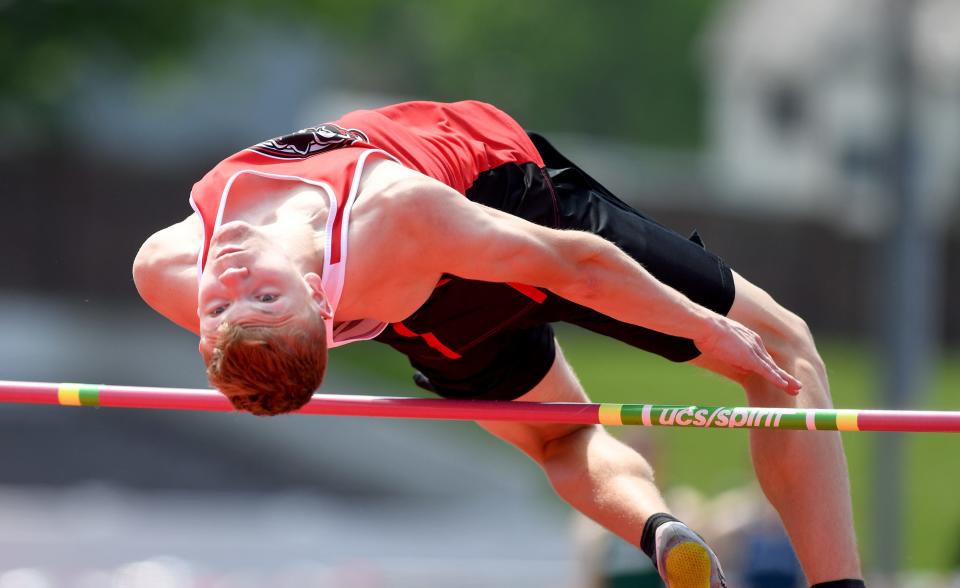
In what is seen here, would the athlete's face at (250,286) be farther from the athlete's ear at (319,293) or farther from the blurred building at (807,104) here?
the blurred building at (807,104)

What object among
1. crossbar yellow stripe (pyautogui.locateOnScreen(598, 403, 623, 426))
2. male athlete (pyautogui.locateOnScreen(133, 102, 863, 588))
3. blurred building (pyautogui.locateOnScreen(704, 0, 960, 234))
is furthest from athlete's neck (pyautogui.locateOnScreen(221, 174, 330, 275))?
blurred building (pyautogui.locateOnScreen(704, 0, 960, 234))

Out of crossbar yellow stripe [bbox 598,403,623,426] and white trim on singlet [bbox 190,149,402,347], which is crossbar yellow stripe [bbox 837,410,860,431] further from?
white trim on singlet [bbox 190,149,402,347]

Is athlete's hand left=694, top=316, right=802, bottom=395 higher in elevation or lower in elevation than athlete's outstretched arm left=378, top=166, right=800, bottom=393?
lower

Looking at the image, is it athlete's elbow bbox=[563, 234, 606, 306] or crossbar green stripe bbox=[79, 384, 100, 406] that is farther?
crossbar green stripe bbox=[79, 384, 100, 406]

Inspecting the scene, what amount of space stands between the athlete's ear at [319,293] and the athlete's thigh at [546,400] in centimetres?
107

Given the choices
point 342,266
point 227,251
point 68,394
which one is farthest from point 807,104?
point 227,251

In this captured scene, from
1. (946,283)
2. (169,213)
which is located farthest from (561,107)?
(169,213)

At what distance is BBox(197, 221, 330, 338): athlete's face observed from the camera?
3.32 metres

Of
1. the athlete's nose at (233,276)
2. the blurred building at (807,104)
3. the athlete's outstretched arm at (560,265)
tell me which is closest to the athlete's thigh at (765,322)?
the athlete's outstretched arm at (560,265)

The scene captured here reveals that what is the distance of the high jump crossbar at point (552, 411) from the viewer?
12.0 ft

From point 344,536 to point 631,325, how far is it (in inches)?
328

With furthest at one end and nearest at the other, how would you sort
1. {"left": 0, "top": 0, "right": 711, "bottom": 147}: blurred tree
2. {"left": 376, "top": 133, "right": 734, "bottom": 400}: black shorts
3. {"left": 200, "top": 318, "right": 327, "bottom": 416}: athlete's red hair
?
{"left": 0, "top": 0, "right": 711, "bottom": 147}: blurred tree, {"left": 376, "top": 133, "right": 734, "bottom": 400}: black shorts, {"left": 200, "top": 318, "right": 327, "bottom": 416}: athlete's red hair

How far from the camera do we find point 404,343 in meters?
4.06

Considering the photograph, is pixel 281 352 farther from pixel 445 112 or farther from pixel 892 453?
pixel 892 453
